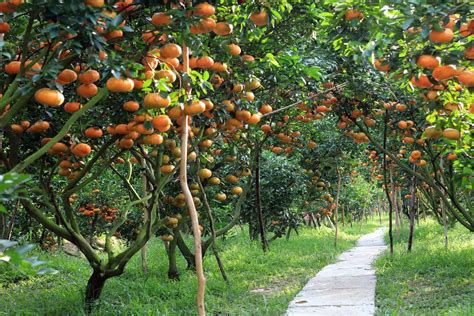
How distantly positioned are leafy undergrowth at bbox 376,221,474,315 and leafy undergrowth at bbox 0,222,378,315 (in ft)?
3.42

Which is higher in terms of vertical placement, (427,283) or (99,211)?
(99,211)

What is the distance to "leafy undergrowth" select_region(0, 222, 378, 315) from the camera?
16.0 feet

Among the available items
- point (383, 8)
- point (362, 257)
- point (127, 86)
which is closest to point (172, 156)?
point (127, 86)

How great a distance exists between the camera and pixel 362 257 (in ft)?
32.0

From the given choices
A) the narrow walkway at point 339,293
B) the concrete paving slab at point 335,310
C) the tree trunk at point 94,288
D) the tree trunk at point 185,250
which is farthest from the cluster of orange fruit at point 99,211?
the concrete paving slab at point 335,310

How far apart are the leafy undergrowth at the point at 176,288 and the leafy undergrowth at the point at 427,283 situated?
3.42 feet

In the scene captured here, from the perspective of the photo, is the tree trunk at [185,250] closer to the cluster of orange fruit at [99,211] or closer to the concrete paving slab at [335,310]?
the concrete paving slab at [335,310]

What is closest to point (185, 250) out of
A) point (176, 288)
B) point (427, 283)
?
point (176, 288)

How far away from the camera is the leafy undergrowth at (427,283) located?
4.73 metres

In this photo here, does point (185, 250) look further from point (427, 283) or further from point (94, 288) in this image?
point (427, 283)

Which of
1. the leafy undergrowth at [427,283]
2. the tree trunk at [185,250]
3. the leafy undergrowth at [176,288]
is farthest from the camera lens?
the tree trunk at [185,250]

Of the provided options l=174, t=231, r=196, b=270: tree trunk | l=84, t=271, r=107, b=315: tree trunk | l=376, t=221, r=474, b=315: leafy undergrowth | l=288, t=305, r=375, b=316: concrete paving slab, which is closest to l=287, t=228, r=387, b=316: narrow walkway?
l=288, t=305, r=375, b=316: concrete paving slab

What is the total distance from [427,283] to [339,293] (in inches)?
44.2

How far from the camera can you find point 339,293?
5.69 m
